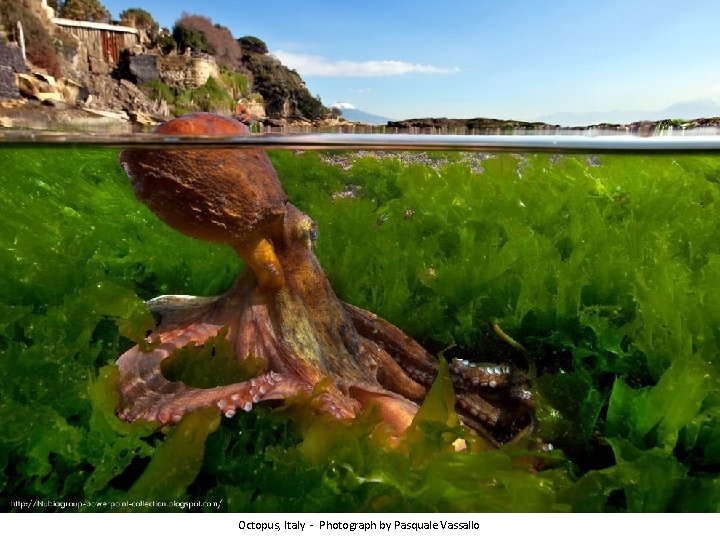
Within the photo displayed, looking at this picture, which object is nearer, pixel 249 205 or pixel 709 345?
pixel 249 205

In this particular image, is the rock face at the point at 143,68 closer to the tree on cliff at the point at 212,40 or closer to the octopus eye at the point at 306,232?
the tree on cliff at the point at 212,40

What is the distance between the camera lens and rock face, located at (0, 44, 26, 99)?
3864mm

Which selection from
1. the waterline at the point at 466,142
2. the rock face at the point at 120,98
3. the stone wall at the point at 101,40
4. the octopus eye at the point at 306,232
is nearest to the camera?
the octopus eye at the point at 306,232

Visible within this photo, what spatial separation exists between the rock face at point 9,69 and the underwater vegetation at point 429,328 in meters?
0.63

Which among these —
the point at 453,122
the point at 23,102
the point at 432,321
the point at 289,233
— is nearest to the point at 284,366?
the point at 289,233

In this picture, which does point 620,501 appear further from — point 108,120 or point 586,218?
point 108,120

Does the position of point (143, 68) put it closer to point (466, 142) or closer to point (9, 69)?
→ point (9, 69)

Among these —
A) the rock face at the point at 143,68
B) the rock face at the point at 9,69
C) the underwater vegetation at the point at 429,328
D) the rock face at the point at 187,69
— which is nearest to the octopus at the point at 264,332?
the underwater vegetation at the point at 429,328

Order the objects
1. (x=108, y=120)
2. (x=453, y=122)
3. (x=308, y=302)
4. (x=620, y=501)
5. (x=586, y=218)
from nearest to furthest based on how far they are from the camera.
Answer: (x=620, y=501) < (x=308, y=302) < (x=586, y=218) < (x=108, y=120) < (x=453, y=122)

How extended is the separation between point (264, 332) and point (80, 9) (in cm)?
548

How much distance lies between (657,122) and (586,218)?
154cm

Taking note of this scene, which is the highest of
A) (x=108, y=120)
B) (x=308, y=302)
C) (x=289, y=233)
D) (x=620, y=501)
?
(x=108, y=120)

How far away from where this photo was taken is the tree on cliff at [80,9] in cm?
546

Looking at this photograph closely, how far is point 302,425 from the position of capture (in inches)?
58.0
